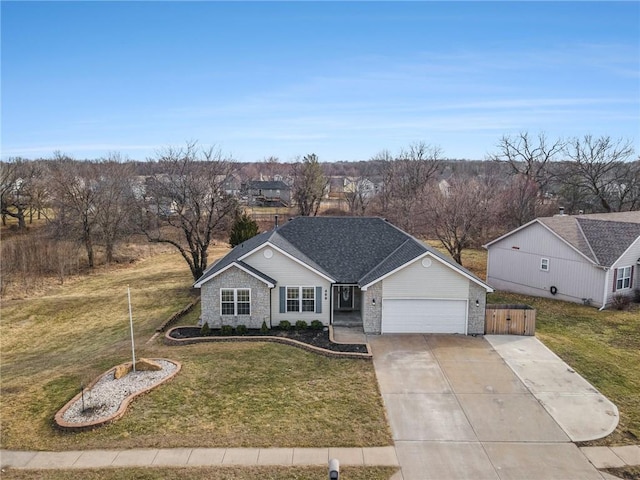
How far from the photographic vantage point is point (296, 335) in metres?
20.1

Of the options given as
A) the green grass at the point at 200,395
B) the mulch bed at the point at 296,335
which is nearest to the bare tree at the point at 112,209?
the green grass at the point at 200,395

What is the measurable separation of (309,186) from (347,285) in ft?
133

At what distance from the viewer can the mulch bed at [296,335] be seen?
18531 mm

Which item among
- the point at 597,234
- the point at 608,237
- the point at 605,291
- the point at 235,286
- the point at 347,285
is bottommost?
the point at 605,291

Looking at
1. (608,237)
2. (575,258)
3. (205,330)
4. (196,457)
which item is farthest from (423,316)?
(608,237)

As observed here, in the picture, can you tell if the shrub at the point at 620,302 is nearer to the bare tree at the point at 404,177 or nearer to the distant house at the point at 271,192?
the bare tree at the point at 404,177

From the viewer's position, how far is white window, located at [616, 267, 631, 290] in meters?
25.5

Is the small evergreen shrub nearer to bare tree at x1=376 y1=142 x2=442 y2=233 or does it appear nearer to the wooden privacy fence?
the wooden privacy fence

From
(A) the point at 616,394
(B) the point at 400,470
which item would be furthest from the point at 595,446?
(B) the point at 400,470

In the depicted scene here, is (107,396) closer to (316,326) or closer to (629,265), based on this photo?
(316,326)

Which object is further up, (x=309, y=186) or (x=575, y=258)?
(x=309, y=186)

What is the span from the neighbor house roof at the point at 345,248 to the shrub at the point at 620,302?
9.98 metres

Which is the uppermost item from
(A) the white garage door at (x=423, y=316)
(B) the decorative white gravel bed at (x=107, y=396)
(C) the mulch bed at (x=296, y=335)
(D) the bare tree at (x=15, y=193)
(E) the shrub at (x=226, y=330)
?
(D) the bare tree at (x=15, y=193)

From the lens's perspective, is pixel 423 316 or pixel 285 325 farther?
pixel 285 325
